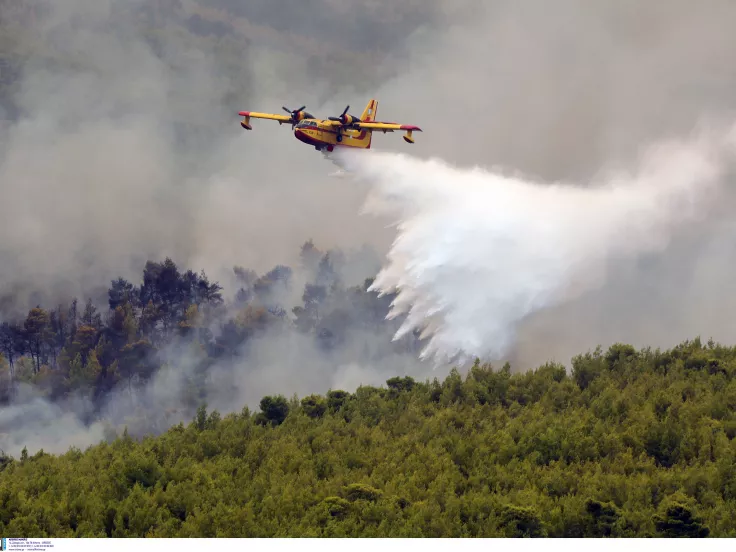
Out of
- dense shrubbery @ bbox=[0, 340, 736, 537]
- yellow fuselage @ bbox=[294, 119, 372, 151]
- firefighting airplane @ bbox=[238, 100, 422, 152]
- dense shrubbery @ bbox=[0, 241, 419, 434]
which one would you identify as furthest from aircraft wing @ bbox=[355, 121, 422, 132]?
dense shrubbery @ bbox=[0, 241, 419, 434]

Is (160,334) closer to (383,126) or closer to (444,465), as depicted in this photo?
(383,126)

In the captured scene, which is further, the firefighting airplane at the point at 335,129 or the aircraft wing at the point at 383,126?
the firefighting airplane at the point at 335,129

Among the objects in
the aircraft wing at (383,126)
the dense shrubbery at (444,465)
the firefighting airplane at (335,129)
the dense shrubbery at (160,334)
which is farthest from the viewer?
the dense shrubbery at (160,334)

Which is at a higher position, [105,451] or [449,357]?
[449,357]

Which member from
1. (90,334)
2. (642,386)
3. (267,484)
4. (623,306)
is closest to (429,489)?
(267,484)

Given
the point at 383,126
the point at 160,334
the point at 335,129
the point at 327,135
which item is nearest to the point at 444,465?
the point at 383,126

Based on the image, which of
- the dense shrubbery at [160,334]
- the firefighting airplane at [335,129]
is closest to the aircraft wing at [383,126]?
the firefighting airplane at [335,129]

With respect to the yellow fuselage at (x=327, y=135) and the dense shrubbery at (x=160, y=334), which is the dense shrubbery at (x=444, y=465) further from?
the dense shrubbery at (x=160, y=334)
